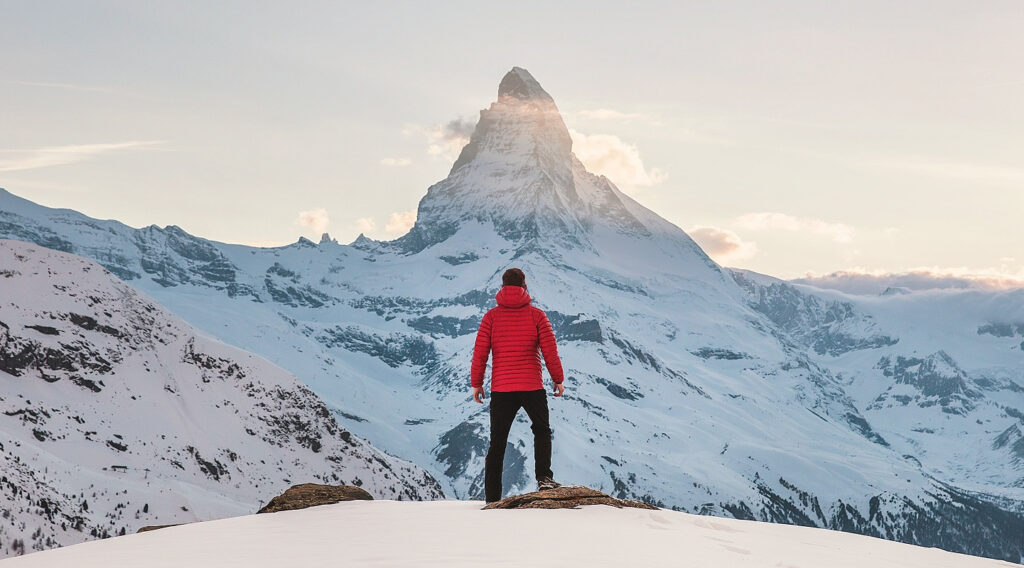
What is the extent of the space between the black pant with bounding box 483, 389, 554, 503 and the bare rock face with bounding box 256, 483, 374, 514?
16.1 ft

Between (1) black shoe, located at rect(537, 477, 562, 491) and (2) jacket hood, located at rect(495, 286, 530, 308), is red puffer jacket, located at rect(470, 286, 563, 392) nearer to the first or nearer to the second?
(2) jacket hood, located at rect(495, 286, 530, 308)

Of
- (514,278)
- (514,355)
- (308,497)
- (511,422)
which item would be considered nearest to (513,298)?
(514,278)

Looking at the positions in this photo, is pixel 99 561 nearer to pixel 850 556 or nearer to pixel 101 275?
pixel 850 556

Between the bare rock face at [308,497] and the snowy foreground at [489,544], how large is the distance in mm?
1854

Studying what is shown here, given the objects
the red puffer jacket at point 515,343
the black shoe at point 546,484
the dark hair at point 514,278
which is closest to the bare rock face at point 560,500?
the black shoe at point 546,484

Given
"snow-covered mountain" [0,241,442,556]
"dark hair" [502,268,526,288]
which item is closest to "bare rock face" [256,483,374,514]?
"dark hair" [502,268,526,288]

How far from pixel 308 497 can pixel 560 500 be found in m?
7.16

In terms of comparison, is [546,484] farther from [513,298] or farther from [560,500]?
[513,298]

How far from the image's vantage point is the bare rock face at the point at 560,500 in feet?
59.7

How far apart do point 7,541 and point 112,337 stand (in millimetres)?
93426

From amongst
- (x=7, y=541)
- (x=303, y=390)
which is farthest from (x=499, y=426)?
(x=303, y=390)

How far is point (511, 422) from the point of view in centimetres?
1842

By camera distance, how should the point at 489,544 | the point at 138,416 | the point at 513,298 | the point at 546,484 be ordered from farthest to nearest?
1. the point at 138,416
2. the point at 546,484
3. the point at 513,298
4. the point at 489,544

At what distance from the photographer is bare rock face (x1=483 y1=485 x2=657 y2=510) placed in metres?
18.2
